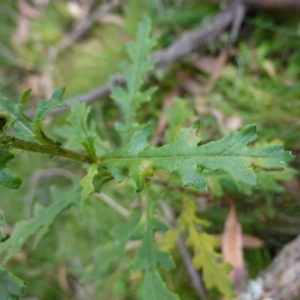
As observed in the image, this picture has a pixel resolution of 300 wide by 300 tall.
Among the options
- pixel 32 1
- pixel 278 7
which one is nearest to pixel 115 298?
pixel 278 7

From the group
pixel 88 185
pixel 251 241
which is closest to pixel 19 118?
pixel 88 185

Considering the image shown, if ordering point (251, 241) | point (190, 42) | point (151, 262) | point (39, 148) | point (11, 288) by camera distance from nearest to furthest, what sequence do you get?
point (11, 288), point (39, 148), point (151, 262), point (251, 241), point (190, 42)

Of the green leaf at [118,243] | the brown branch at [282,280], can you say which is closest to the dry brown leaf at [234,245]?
the brown branch at [282,280]

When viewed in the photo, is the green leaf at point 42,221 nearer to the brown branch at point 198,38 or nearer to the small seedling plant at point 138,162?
the small seedling plant at point 138,162

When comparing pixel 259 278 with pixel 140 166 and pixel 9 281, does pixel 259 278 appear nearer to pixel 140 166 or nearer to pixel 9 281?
pixel 140 166

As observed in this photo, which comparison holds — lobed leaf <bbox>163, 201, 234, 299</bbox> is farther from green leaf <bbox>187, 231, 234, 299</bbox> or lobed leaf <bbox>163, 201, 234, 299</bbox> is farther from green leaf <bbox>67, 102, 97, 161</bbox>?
green leaf <bbox>67, 102, 97, 161</bbox>

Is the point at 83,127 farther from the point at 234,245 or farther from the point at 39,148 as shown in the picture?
the point at 234,245

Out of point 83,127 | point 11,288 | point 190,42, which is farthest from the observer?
point 190,42
